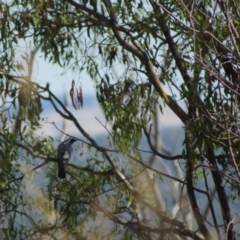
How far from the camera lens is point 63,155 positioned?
32.4 feet

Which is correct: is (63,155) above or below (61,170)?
above

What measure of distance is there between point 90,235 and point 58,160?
2.78 ft

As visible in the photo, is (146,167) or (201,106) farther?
(146,167)

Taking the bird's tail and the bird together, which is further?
the bird's tail

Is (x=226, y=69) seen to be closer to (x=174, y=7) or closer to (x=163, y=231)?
(x=174, y=7)

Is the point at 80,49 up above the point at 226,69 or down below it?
above

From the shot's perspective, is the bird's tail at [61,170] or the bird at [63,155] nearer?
the bird at [63,155]

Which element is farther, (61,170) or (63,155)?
(63,155)

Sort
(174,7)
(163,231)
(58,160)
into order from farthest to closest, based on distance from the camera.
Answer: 1. (58,160)
2. (163,231)
3. (174,7)

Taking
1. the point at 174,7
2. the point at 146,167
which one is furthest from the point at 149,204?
the point at 174,7

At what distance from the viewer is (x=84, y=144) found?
9953 mm

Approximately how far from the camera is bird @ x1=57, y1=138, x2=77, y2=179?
9.61m

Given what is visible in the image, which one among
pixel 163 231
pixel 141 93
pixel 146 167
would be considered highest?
pixel 141 93

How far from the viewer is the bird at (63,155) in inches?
378
